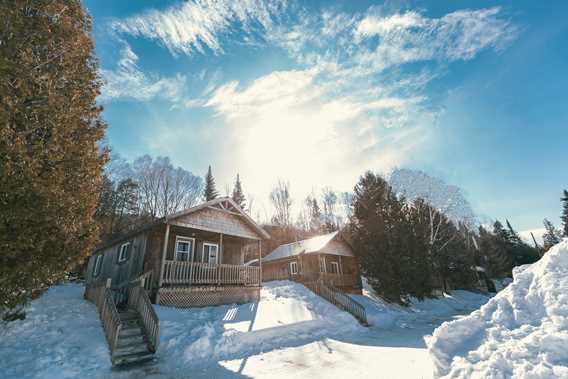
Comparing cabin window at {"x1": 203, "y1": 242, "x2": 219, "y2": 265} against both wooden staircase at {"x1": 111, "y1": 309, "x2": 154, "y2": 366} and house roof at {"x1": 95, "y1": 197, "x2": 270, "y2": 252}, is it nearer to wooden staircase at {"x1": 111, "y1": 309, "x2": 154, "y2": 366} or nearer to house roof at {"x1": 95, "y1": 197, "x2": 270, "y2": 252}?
house roof at {"x1": 95, "y1": 197, "x2": 270, "y2": 252}

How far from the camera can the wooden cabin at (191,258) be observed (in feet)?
42.2

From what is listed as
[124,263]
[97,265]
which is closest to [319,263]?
[124,263]

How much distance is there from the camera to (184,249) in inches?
627

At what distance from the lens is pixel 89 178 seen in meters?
7.46

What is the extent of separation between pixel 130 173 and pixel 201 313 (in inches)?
1158

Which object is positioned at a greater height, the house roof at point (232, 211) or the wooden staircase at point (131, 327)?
the house roof at point (232, 211)

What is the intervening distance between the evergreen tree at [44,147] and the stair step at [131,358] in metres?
2.87

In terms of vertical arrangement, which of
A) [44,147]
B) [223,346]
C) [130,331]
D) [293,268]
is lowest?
[223,346]

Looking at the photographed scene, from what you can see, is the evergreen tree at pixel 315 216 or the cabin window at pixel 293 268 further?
the evergreen tree at pixel 315 216

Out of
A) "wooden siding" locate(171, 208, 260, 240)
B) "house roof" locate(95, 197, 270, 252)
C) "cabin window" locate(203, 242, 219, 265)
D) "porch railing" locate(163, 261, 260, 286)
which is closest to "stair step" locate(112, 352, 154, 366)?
"porch railing" locate(163, 261, 260, 286)

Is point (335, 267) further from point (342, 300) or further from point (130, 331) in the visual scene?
point (130, 331)

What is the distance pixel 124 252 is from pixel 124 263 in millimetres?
967

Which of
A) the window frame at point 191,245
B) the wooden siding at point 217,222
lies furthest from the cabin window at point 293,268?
the window frame at point 191,245

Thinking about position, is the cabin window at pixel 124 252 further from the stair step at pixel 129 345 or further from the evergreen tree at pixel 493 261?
the evergreen tree at pixel 493 261
